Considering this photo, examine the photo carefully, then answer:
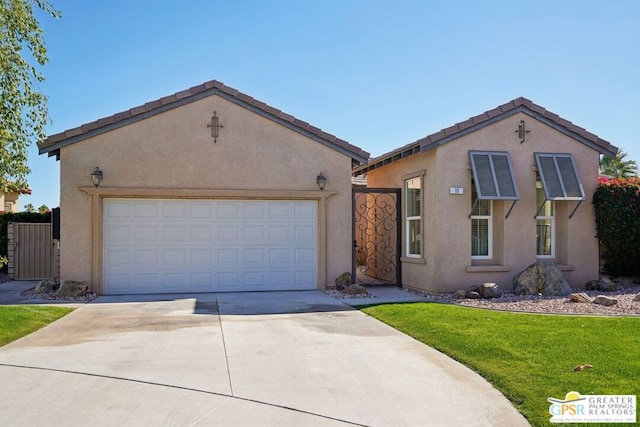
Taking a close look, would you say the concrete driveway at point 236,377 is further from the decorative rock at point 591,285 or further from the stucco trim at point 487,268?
the decorative rock at point 591,285

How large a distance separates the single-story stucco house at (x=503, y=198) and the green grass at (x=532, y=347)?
2759 mm

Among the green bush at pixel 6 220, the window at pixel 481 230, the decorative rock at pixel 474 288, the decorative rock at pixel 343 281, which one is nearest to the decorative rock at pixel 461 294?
the decorative rock at pixel 474 288

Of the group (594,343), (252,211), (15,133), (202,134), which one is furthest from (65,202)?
(594,343)

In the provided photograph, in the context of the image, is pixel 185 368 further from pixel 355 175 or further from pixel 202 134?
pixel 355 175

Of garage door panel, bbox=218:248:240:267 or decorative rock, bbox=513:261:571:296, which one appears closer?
decorative rock, bbox=513:261:571:296

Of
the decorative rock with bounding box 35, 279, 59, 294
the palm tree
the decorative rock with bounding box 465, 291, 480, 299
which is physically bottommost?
the decorative rock with bounding box 465, 291, 480, 299

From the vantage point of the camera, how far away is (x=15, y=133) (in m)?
10.1

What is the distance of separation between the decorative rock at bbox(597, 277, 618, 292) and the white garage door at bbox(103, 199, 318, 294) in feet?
23.3

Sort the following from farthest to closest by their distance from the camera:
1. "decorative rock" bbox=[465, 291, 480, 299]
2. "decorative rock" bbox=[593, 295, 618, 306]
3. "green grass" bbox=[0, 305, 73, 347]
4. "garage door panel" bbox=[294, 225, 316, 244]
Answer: "garage door panel" bbox=[294, 225, 316, 244]
"decorative rock" bbox=[465, 291, 480, 299]
"decorative rock" bbox=[593, 295, 618, 306]
"green grass" bbox=[0, 305, 73, 347]

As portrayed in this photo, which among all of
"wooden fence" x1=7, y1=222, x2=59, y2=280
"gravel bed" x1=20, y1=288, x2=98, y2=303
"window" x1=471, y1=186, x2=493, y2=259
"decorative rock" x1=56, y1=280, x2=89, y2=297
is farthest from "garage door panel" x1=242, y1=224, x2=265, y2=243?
"wooden fence" x1=7, y1=222, x2=59, y2=280

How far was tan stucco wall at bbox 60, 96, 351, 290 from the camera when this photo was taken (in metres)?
12.1

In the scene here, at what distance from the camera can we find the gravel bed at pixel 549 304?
1009 cm

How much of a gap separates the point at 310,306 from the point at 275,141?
4508mm

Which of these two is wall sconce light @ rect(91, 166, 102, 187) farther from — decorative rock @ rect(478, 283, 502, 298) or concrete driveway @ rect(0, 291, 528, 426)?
decorative rock @ rect(478, 283, 502, 298)
